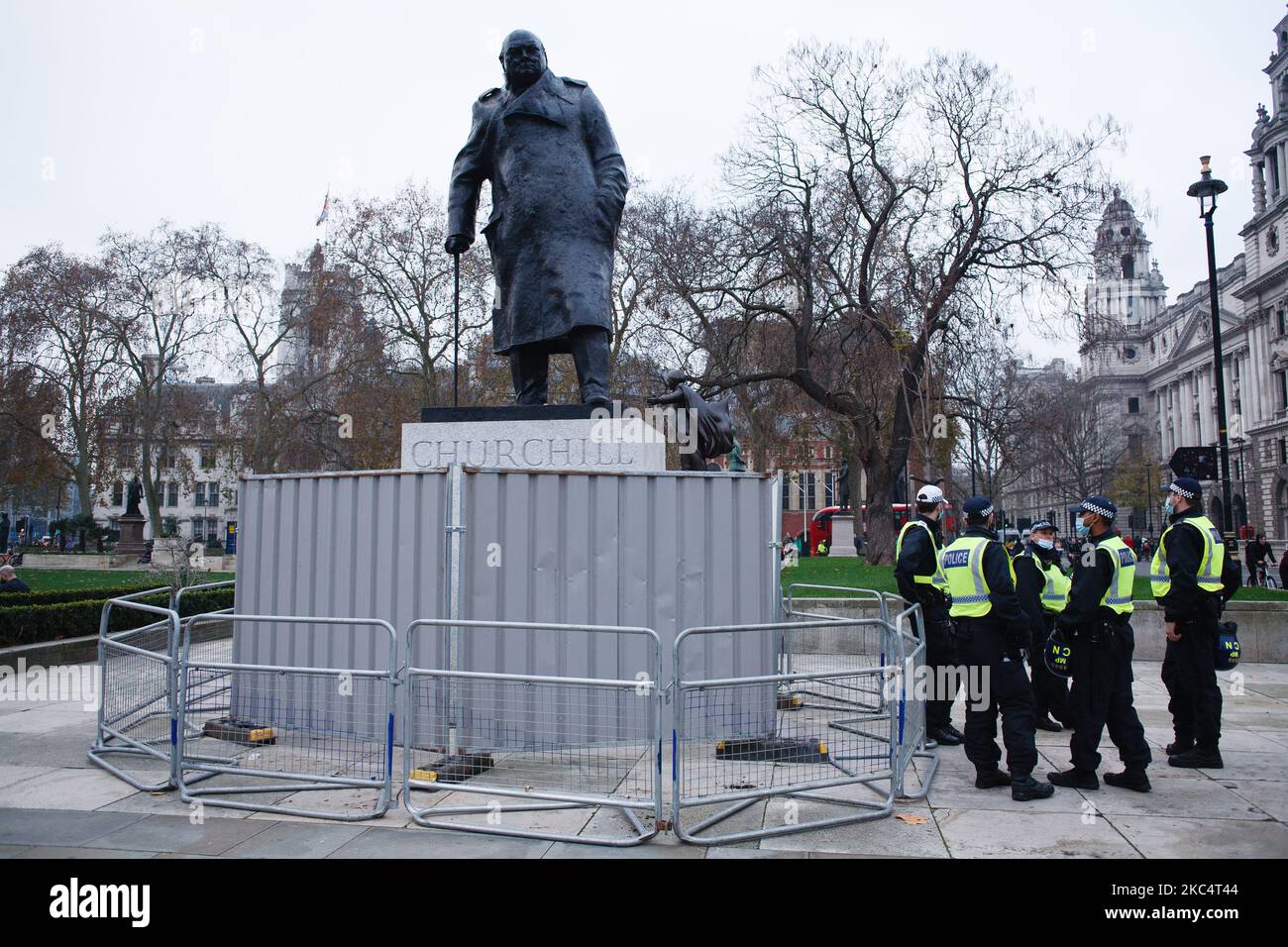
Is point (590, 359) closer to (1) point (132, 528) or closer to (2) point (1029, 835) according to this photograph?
(2) point (1029, 835)

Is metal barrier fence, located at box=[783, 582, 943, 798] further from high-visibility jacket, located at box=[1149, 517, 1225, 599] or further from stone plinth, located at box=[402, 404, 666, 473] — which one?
stone plinth, located at box=[402, 404, 666, 473]

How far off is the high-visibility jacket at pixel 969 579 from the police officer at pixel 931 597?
4.93ft

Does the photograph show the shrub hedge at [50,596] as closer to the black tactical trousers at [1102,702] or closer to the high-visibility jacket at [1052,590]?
the high-visibility jacket at [1052,590]

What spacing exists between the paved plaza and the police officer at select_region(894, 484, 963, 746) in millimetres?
892

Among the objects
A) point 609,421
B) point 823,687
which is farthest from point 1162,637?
point 609,421

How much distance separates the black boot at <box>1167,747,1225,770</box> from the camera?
271 inches

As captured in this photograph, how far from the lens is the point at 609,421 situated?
24.8ft

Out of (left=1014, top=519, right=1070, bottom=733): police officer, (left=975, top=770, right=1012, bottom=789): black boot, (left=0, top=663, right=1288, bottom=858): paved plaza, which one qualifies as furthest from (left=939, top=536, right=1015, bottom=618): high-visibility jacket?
(left=0, top=663, right=1288, bottom=858): paved plaza

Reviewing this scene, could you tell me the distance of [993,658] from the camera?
6070mm

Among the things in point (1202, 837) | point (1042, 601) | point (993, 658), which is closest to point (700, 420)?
point (1042, 601)

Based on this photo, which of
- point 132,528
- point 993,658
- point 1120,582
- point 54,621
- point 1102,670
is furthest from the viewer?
point 132,528

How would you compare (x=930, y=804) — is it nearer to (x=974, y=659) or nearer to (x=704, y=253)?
(x=974, y=659)

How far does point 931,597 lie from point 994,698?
1.92m
